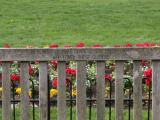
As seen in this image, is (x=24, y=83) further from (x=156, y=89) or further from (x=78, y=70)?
(x=156, y=89)

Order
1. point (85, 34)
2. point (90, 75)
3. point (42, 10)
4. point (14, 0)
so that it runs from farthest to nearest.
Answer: point (14, 0)
point (42, 10)
point (85, 34)
point (90, 75)

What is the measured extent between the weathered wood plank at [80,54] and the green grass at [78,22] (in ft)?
19.5

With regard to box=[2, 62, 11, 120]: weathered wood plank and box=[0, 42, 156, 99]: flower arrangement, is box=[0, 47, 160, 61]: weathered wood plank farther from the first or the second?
box=[0, 42, 156, 99]: flower arrangement

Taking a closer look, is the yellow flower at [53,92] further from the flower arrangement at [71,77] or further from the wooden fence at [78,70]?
the wooden fence at [78,70]

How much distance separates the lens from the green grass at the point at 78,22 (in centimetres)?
1118

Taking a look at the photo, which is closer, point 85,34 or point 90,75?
point 90,75

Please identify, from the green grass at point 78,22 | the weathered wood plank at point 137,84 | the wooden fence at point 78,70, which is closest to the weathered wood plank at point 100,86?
the wooden fence at point 78,70

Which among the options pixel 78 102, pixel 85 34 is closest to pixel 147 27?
pixel 85 34

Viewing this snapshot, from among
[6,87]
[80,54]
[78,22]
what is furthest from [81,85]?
[78,22]

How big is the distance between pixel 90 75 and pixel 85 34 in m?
4.90

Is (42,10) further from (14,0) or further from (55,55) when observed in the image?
(55,55)

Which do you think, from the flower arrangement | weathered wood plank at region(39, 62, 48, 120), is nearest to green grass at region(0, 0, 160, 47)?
the flower arrangement

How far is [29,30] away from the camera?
12172 mm

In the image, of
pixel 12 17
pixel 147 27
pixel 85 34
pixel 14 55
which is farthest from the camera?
pixel 12 17
